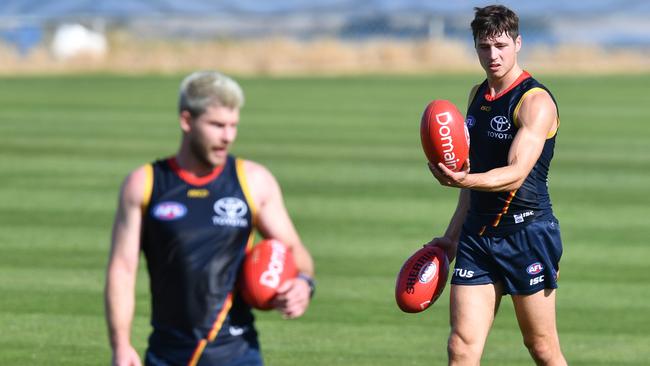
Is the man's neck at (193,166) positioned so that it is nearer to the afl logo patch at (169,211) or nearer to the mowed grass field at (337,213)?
the afl logo patch at (169,211)

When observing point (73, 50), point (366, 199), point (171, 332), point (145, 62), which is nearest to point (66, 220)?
point (366, 199)

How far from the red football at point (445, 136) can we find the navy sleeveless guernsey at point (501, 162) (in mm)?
222

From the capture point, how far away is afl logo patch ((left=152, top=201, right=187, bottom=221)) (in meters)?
5.78

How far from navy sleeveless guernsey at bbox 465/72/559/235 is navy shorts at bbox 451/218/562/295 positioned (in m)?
0.06

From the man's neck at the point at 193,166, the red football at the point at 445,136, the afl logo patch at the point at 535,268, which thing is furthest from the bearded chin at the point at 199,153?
the afl logo patch at the point at 535,268

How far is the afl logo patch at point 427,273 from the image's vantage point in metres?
7.70

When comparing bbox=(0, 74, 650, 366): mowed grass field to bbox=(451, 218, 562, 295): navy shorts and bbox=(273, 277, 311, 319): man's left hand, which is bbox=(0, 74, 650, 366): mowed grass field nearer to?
bbox=(451, 218, 562, 295): navy shorts

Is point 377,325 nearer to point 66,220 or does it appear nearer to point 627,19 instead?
point 66,220

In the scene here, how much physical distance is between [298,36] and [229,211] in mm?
38414

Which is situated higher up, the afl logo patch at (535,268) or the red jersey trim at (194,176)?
the red jersey trim at (194,176)

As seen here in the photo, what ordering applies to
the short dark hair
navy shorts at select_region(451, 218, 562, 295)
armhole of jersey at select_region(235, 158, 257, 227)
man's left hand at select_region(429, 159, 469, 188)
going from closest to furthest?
armhole of jersey at select_region(235, 158, 257, 227) → man's left hand at select_region(429, 159, 469, 188) → the short dark hair → navy shorts at select_region(451, 218, 562, 295)

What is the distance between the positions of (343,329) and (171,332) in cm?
446

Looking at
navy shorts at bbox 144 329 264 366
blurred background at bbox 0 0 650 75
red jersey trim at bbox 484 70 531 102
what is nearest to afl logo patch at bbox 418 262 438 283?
red jersey trim at bbox 484 70 531 102

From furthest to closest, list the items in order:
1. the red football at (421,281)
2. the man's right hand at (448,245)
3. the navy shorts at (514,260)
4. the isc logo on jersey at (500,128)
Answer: the man's right hand at (448,245) → the red football at (421,281) → the navy shorts at (514,260) → the isc logo on jersey at (500,128)
